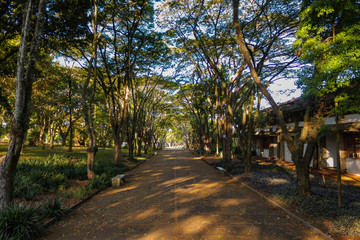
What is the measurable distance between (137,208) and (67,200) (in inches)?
102

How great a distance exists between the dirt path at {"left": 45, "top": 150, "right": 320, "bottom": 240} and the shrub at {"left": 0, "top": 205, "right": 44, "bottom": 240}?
38cm

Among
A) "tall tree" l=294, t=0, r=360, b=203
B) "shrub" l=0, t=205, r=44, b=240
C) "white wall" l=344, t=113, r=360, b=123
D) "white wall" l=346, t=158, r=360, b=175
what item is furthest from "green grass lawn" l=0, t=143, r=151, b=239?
"white wall" l=346, t=158, r=360, b=175

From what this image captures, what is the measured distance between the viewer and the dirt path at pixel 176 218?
452 cm

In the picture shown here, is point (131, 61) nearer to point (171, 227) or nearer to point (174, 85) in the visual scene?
point (174, 85)

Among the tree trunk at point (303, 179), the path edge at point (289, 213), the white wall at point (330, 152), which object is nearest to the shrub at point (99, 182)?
the path edge at point (289, 213)

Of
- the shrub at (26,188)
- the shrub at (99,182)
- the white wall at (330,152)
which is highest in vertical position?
the white wall at (330,152)

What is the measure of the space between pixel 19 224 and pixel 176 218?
349cm

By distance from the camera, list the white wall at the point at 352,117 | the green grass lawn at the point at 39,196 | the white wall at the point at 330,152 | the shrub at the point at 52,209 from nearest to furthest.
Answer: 1. the green grass lawn at the point at 39,196
2. the shrub at the point at 52,209
3. the white wall at the point at 352,117
4. the white wall at the point at 330,152

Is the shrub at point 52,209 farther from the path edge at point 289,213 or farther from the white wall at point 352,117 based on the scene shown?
the white wall at point 352,117

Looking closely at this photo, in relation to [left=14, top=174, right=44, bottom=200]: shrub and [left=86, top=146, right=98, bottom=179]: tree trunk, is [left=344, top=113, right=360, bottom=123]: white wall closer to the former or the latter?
[left=86, top=146, right=98, bottom=179]: tree trunk

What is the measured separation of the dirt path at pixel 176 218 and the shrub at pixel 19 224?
1.25ft

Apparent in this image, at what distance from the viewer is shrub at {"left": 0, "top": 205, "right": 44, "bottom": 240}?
4.02 meters

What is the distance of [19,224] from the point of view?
13.8ft

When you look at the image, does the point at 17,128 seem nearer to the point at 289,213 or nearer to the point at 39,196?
the point at 39,196
